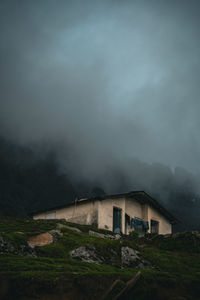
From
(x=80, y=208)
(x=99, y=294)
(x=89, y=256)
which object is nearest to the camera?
(x=99, y=294)

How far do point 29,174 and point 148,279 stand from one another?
60.9 metres

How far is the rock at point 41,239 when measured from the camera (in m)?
15.8

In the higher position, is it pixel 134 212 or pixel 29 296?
pixel 134 212

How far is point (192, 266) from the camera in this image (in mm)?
14977

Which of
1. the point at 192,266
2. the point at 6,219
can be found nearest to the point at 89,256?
the point at 192,266

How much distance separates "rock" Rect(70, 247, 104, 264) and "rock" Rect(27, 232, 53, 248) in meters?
1.61

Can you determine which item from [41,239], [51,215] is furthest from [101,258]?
[51,215]

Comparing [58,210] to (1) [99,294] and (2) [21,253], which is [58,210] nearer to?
(2) [21,253]

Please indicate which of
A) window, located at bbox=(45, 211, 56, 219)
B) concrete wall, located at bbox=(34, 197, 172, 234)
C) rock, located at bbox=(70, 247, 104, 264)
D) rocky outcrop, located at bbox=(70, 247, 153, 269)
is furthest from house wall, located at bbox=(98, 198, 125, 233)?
rock, located at bbox=(70, 247, 104, 264)

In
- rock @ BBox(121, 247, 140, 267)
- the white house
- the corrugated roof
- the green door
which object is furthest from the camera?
the green door

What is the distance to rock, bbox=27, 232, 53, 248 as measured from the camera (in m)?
15.8

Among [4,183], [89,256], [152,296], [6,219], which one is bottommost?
[152,296]

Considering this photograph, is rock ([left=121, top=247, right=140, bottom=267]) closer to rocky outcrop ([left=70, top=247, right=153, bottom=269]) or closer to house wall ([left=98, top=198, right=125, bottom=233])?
rocky outcrop ([left=70, top=247, right=153, bottom=269])

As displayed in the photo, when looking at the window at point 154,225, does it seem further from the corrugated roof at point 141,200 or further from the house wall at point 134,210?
the house wall at point 134,210
